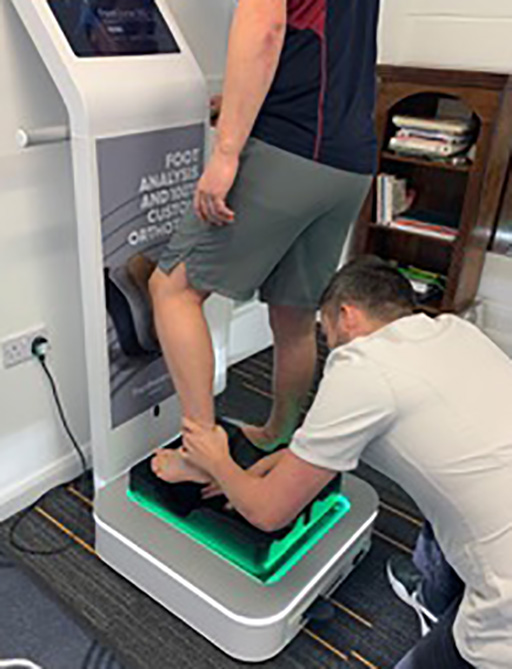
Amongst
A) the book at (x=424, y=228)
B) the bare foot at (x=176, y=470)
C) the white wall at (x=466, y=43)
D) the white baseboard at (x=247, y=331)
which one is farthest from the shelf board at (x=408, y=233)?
the bare foot at (x=176, y=470)

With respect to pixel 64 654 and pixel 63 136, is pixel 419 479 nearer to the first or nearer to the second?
pixel 64 654

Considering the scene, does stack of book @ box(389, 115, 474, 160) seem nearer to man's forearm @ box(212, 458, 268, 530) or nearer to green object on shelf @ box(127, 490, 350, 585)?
green object on shelf @ box(127, 490, 350, 585)

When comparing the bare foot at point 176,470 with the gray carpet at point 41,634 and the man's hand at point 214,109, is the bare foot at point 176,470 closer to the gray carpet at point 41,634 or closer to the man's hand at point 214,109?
the gray carpet at point 41,634

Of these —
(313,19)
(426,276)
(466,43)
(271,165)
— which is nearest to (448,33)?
(466,43)

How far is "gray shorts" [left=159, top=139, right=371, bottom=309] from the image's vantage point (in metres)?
1.32

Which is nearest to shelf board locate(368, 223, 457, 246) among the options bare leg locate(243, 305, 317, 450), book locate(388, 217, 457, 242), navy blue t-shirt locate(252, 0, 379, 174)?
book locate(388, 217, 457, 242)

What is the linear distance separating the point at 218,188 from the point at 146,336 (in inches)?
19.7

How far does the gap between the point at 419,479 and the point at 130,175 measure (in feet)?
2.86

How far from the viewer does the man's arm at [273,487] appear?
3.54ft

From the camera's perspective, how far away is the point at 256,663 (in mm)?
1344

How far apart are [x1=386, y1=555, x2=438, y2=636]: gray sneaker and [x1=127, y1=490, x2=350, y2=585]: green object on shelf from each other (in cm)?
19

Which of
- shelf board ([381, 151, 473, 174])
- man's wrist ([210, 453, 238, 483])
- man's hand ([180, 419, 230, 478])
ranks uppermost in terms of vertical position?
shelf board ([381, 151, 473, 174])

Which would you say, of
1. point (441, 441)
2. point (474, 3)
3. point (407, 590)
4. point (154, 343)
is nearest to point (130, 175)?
point (154, 343)

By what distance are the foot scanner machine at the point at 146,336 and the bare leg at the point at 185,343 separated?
11 centimetres
